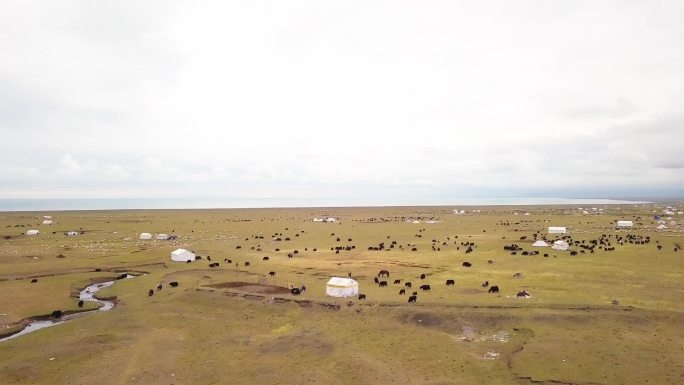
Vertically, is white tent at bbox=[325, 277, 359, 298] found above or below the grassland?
above

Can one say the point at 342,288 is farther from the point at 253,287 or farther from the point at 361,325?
the point at 253,287

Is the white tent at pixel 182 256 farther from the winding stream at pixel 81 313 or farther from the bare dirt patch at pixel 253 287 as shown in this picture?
the bare dirt patch at pixel 253 287

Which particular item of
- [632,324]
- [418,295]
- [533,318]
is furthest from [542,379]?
[418,295]

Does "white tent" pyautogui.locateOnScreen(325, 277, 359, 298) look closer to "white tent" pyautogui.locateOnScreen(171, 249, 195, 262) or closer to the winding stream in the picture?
the winding stream

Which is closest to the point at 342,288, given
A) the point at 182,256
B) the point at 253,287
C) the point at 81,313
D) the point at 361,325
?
the point at 361,325

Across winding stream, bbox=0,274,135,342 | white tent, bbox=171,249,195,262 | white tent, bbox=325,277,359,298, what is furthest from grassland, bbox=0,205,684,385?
white tent, bbox=171,249,195,262

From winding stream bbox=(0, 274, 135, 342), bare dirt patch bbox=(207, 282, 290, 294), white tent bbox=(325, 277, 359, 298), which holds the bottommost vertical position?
winding stream bbox=(0, 274, 135, 342)

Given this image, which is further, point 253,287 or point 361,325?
point 253,287
